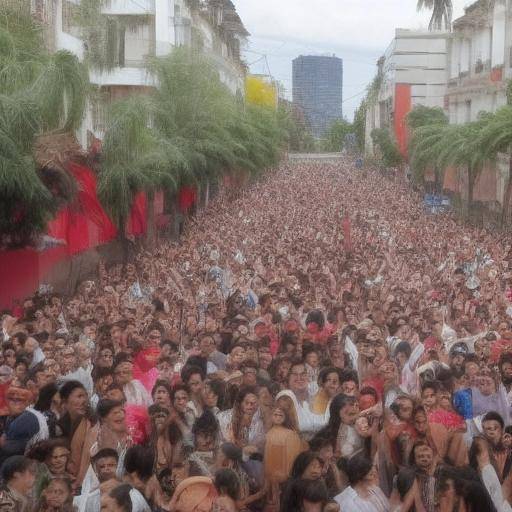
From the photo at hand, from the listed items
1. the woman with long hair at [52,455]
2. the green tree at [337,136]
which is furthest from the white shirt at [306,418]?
the green tree at [337,136]

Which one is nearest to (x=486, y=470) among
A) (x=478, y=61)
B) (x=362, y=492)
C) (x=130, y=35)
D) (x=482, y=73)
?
(x=362, y=492)

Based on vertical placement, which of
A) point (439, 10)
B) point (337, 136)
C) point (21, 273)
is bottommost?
point (337, 136)

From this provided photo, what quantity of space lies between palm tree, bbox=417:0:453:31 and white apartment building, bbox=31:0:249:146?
77.8 ft

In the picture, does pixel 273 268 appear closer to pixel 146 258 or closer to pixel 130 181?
pixel 146 258

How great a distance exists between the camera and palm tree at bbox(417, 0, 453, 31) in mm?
77375

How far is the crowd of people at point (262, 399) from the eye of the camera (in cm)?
610

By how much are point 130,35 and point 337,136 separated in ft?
415

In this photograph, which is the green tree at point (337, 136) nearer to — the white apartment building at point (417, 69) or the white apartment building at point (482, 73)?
the white apartment building at point (417, 69)

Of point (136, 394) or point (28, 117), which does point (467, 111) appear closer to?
point (28, 117)

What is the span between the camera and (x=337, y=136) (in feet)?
540

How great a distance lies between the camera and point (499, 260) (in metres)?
19.3

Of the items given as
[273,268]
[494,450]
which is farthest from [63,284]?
[494,450]

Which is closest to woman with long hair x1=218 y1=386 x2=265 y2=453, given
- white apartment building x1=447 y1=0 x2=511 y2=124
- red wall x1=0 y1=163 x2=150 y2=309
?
red wall x1=0 y1=163 x2=150 y2=309

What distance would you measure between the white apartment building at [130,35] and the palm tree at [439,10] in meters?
23.7
